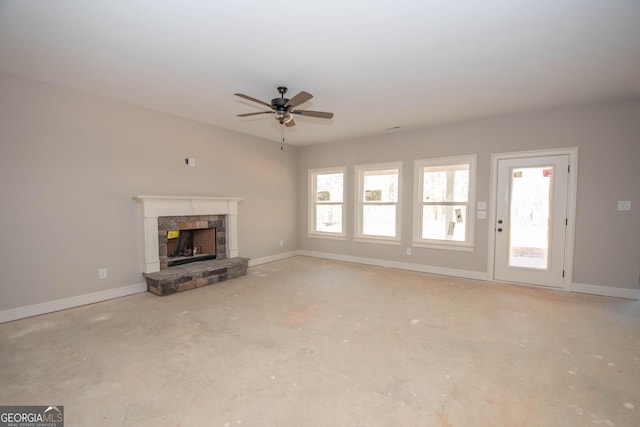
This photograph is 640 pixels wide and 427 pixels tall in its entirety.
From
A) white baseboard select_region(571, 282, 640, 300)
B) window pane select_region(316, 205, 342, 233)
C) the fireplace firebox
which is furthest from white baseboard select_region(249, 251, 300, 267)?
white baseboard select_region(571, 282, 640, 300)

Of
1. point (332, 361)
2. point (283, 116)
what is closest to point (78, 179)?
point (283, 116)

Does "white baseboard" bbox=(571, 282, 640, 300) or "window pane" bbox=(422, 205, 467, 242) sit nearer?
"white baseboard" bbox=(571, 282, 640, 300)

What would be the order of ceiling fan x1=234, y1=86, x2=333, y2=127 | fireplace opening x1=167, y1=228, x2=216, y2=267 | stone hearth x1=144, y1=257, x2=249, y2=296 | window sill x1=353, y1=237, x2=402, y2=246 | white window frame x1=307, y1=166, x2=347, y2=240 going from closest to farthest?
ceiling fan x1=234, y1=86, x2=333, y2=127, stone hearth x1=144, y1=257, x2=249, y2=296, fireplace opening x1=167, y1=228, x2=216, y2=267, window sill x1=353, y1=237, x2=402, y2=246, white window frame x1=307, y1=166, x2=347, y2=240

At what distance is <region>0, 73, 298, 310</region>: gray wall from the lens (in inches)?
121

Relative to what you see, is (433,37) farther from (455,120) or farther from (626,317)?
(626,317)

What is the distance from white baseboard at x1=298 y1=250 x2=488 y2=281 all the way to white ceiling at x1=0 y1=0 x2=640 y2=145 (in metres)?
2.70

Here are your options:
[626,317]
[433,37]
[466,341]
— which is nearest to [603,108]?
[626,317]

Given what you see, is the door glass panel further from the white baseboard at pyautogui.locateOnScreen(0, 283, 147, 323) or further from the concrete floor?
the white baseboard at pyautogui.locateOnScreen(0, 283, 147, 323)

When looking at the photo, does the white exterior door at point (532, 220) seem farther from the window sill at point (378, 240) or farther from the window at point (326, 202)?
the window at point (326, 202)

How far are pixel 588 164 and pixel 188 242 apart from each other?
252 inches

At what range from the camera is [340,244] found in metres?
6.33

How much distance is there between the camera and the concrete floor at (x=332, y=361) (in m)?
1.75

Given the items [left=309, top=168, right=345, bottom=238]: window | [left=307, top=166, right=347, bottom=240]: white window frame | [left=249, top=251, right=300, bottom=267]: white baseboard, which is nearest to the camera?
[left=249, top=251, right=300, bottom=267]: white baseboard

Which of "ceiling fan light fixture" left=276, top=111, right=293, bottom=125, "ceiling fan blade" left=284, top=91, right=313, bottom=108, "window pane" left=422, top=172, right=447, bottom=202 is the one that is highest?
"ceiling fan blade" left=284, top=91, right=313, bottom=108
